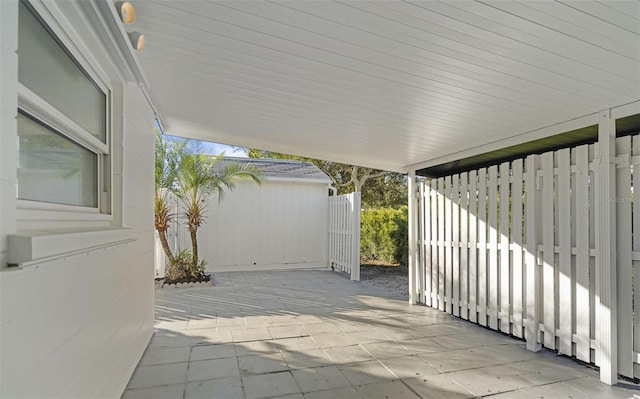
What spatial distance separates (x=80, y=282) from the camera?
1880 mm

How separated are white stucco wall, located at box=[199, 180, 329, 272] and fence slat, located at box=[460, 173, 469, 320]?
17.6 feet

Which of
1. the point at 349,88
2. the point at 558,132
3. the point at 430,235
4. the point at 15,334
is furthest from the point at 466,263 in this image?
the point at 15,334

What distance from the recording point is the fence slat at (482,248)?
4445 mm

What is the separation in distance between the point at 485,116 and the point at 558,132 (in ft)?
2.53

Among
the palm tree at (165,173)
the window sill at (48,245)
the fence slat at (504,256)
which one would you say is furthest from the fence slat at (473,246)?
the palm tree at (165,173)

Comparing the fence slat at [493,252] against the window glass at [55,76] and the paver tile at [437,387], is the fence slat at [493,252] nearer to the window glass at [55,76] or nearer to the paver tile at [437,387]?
the paver tile at [437,387]

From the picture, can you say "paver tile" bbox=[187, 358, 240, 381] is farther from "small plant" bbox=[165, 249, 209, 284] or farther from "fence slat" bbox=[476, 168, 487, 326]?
"small plant" bbox=[165, 249, 209, 284]

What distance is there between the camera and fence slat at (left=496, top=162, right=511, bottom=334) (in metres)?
4.08

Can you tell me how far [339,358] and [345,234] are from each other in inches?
207

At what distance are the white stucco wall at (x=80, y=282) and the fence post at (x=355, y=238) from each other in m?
4.87

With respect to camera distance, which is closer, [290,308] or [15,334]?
[15,334]

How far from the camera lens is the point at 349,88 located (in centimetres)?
306

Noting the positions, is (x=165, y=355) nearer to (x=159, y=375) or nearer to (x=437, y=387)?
(x=159, y=375)

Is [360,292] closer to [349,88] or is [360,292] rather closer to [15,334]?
[349,88]
